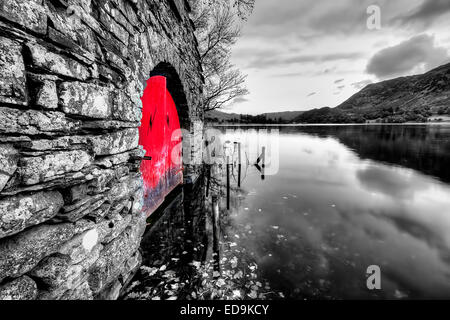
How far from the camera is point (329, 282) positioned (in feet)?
10.8

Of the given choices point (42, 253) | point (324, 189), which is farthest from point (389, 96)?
point (42, 253)

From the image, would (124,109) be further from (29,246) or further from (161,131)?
(161,131)

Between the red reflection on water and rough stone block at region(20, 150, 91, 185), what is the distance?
2411 millimetres

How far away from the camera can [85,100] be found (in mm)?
1766

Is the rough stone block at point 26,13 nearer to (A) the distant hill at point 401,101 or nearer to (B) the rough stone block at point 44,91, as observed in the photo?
(B) the rough stone block at point 44,91

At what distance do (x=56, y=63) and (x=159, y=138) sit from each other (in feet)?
11.3

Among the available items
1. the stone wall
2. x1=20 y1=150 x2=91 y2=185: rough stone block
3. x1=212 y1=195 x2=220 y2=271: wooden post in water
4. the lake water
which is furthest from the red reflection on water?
x1=20 y1=150 x2=91 y2=185: rough stone block

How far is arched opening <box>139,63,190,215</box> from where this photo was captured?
4273 millimetres

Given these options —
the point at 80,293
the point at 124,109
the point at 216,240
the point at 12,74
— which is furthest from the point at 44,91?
the point at 216,240

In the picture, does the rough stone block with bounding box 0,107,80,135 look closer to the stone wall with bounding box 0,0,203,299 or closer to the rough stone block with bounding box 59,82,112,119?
the stone wall with bounding box 0,0,203,299

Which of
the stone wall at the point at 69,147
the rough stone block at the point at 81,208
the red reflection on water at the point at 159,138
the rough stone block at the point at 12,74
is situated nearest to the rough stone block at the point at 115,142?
the stone wall at the point at 69,147

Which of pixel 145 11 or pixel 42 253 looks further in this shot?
pixel 145 11
